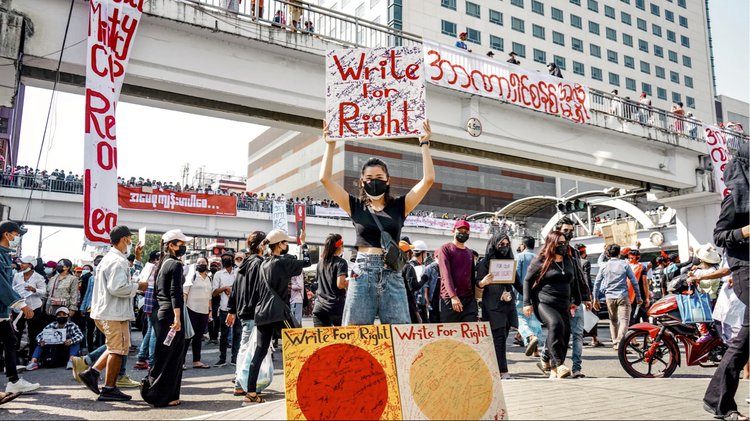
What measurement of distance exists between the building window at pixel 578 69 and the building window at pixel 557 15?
15.2ft

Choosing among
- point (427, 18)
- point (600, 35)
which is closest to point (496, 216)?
point (427, 18)

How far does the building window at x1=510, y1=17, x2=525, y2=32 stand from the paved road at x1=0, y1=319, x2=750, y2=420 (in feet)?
166

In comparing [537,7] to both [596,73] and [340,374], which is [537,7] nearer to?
[596,73]

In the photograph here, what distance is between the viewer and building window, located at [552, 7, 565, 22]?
5703 cm

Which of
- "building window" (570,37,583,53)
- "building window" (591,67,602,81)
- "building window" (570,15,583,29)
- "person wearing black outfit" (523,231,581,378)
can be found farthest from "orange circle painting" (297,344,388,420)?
"building window" (570,15,583,29)

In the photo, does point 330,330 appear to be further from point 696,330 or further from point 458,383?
point 696,330

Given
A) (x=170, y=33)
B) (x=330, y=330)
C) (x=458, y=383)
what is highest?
(x=170, y=33)

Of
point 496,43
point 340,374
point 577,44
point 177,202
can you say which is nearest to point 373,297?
point 340,374

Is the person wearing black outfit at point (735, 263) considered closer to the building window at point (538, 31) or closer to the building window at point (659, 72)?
the building window at point (538, 31)

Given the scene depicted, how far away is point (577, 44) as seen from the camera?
2283 inches

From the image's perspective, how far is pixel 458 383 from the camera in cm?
385

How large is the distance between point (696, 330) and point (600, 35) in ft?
196

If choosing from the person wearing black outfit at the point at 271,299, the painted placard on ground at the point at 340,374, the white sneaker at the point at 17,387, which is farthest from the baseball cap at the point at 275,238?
the white sneaker at the point at 17,387

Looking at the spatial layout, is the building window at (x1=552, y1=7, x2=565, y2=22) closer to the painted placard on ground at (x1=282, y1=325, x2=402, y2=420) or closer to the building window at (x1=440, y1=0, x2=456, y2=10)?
the building window at (x1=440, y1=0, x2=456, y2=10)
